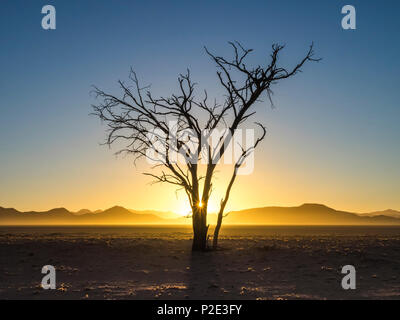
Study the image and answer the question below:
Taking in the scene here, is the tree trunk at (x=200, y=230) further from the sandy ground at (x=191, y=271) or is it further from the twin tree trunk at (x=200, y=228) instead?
the sandy ground at (x=191, y=271)

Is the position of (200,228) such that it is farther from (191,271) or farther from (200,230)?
(191,271)

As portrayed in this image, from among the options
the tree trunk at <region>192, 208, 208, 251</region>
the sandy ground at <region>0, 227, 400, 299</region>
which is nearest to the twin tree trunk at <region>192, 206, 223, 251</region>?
the tree trunk at <region>192, 208, 208, 251</region>

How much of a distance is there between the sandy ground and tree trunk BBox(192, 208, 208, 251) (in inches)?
19.5

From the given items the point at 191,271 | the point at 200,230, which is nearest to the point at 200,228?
the point at 200,230

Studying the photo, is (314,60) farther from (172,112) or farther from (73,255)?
(73,255)

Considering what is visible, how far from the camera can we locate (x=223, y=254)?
18.3 meters

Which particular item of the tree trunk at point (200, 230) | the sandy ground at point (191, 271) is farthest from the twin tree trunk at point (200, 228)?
the sandy ground at point (191, 271)

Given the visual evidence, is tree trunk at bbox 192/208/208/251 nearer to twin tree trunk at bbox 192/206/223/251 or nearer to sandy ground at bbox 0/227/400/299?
twin tree trunk at bbox 192/206/223/251

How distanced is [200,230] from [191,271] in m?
4.41

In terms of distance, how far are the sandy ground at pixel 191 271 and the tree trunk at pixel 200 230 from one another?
1.62 ft

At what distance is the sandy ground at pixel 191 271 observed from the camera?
453 inches

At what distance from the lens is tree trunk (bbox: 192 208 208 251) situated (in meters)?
19.2
